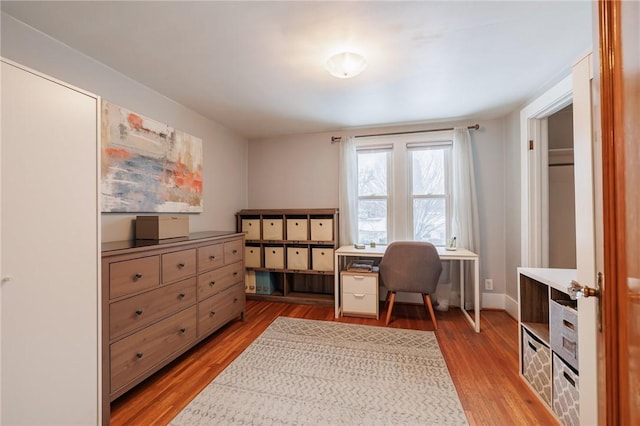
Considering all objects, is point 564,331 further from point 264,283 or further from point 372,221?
point 264,283

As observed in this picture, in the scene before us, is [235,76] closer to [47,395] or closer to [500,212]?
[47,395]

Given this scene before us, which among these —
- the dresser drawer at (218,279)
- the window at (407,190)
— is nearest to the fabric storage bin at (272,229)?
the dresser drawer at (218,279)

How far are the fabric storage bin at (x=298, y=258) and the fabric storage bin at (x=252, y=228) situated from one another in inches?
19.7

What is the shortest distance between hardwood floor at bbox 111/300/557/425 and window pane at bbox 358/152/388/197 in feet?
5.08

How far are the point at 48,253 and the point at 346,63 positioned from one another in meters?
1.89

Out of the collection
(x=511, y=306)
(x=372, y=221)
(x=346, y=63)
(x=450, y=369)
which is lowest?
(x=450, y=369)

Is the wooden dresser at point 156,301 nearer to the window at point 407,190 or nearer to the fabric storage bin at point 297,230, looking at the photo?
the fabric storage bin at point 297,230

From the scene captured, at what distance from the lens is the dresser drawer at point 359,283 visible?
284cm

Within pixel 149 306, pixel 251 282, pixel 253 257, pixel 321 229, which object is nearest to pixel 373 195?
pixel 321 229

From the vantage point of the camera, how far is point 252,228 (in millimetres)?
3486

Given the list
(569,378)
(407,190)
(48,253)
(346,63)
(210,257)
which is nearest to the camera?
(48,253)

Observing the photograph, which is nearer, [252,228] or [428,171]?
[428,171]

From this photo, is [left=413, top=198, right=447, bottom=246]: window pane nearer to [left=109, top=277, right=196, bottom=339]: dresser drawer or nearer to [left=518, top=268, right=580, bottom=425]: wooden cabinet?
[left=518, top=268, right=580, bottom=425]: wooden cabinet

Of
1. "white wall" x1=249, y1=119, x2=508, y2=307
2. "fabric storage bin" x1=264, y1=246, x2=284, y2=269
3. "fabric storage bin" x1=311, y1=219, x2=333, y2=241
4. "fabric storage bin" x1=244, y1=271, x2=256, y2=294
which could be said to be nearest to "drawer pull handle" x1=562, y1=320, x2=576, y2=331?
"white wall" x1=249, y1=119, x2=508, y2=307
